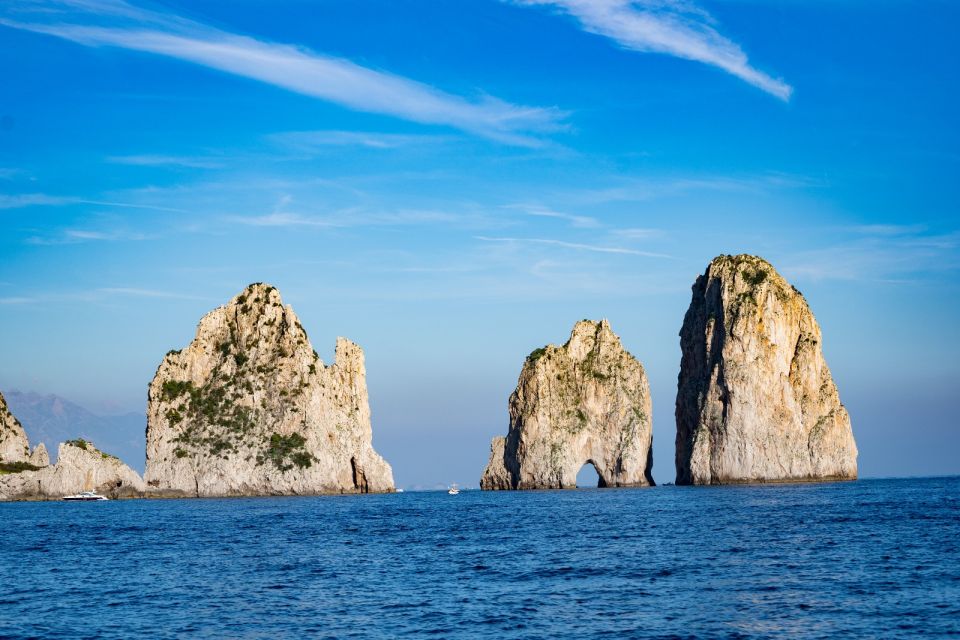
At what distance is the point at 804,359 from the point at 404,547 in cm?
13137

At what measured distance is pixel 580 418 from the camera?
625 feet

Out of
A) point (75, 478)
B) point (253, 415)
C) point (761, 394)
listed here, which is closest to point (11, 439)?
point (75, 478)

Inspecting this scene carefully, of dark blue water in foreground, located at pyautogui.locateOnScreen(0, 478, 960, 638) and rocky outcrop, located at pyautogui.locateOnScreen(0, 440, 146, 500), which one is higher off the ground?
rocky outcrop, located at pyautogui.locateOnScreen(0, 440, 146, 500)

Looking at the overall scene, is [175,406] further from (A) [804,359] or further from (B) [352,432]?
(A) [804,359]

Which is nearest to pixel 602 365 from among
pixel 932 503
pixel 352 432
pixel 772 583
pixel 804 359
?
pixel 804 359

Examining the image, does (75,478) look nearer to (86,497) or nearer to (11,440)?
(86,497)

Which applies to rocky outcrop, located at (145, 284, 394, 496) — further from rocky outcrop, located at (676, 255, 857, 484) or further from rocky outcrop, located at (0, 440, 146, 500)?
rocky outcrop, located at (676, 255, 857, 484)

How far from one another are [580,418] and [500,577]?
457ft

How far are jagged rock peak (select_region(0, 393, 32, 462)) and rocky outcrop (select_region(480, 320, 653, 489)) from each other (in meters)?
89.1

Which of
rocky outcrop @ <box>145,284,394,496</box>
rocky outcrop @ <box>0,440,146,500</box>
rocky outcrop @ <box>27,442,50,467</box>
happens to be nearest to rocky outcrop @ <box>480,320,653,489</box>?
rocky outcrop @ <box>145,284,394,496</box>

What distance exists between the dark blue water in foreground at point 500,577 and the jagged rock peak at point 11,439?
91821 mm

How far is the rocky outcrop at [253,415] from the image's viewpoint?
163375 millimetres

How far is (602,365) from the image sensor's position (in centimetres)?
19562

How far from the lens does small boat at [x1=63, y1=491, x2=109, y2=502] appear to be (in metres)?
163
